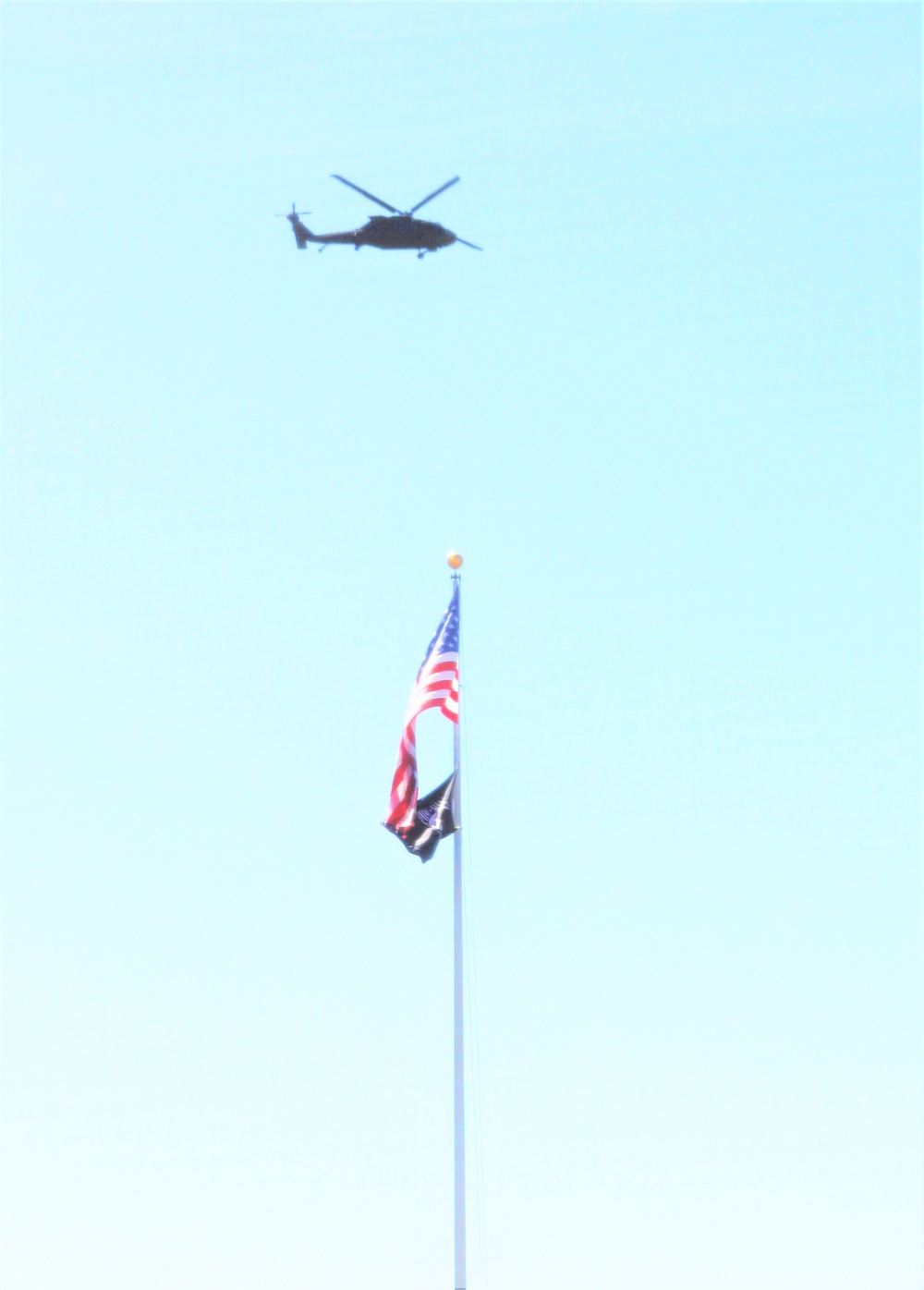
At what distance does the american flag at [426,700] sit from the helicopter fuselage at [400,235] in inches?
742

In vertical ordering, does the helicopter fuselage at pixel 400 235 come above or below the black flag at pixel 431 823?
above

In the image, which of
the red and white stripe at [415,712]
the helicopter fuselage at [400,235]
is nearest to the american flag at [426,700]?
the red and white stripe at [415,712]

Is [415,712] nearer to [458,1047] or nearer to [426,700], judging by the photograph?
[426,700]

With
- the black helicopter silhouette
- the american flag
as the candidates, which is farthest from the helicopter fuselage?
the american flag

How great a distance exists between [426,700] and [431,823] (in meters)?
2.46

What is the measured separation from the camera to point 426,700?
35.9m

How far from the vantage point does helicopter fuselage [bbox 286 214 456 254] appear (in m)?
52.5

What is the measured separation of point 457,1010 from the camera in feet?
109

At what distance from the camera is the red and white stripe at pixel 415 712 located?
35156 millimetres

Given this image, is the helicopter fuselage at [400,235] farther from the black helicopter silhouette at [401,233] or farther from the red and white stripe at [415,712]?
the red and white stripe at [415,712]

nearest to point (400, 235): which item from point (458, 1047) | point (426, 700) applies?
point (426, 700)

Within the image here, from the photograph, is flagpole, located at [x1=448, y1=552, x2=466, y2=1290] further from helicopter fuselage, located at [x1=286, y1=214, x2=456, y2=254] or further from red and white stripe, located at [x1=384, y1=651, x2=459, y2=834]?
helicopter fuselage, located at [x1=286, y1=214, x2=456, y2=254]

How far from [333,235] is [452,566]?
1958 centimetres

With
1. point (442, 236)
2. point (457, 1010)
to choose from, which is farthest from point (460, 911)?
point (442, 236)
